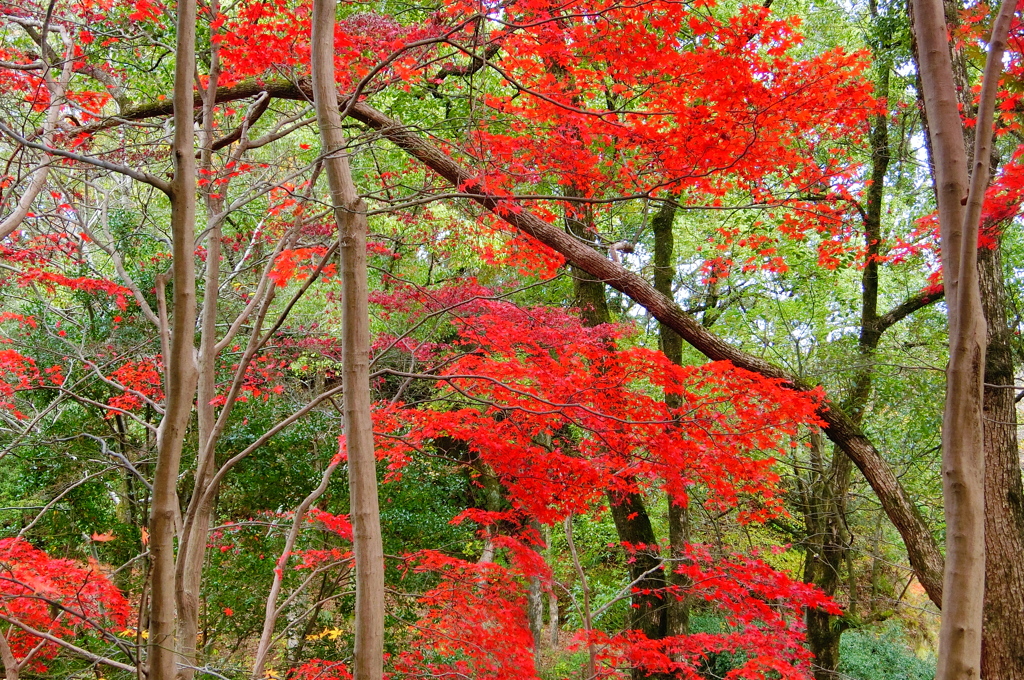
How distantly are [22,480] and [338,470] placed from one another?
273 centimetres

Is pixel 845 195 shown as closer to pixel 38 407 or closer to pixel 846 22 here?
pixel 846 22

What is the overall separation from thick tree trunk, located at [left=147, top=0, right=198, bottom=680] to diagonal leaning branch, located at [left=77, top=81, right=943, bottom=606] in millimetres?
1990

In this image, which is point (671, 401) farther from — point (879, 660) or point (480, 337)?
point (879, 660)

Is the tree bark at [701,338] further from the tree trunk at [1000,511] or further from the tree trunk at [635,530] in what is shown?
the tree trunk at [635,530]

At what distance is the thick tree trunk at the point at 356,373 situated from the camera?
2898 mm

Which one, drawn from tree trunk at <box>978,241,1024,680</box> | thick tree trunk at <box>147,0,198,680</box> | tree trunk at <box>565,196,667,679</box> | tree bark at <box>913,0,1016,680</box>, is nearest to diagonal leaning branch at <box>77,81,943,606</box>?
tree trunk at <box>978,241,1024,680</box>

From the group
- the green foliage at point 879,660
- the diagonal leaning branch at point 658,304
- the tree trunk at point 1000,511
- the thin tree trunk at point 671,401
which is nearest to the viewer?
the tree trunk at point 1000,511

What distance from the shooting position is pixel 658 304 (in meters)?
5.43

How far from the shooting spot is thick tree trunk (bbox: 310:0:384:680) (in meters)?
2.90

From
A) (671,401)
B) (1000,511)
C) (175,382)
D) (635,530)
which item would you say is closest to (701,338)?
(671,401)

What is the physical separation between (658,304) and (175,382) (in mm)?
4007

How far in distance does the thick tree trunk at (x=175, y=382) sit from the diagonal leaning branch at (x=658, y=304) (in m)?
1.99

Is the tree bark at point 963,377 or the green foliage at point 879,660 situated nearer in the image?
the tree bark at point 963,377

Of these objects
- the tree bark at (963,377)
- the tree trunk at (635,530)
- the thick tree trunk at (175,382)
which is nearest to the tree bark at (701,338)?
the tree trunk at (635,530)
